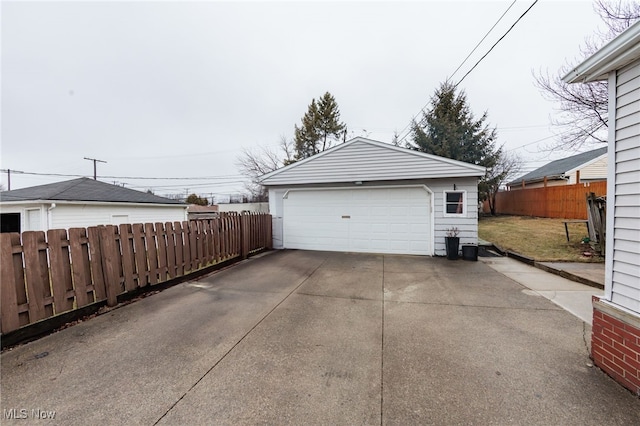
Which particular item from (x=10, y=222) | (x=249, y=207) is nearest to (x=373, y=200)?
(x=249, y=207)

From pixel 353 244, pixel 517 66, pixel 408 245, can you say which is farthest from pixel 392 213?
pixel 517 66

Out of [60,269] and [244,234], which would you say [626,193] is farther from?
[244,234]

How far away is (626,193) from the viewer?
7.01 feet

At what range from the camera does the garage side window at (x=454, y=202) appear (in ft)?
25.8

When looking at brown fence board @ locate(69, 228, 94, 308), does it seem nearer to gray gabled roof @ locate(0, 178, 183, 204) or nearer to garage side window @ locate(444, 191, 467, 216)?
garage side window @ locate(444, 191, 467, 216)

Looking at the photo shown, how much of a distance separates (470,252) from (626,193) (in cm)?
558

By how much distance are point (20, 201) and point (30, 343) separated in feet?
39.9

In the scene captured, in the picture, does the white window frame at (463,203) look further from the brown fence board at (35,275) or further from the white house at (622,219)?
the brown fence board at (35,275)

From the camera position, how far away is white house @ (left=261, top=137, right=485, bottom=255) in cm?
789

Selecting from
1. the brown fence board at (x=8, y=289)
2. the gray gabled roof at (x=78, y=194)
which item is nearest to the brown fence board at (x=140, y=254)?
the brown fence board at (x=8, y=289)

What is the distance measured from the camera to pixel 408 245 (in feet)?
27.2

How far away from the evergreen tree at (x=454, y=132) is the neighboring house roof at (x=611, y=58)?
14579mm

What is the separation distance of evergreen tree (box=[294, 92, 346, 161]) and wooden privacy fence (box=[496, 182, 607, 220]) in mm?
15297

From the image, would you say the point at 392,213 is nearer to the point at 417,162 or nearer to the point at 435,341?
the point at 417,162
